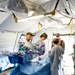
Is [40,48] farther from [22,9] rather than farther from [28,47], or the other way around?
[22,9]

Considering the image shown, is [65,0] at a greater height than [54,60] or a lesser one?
greater

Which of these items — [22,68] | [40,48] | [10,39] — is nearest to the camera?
[22,68]

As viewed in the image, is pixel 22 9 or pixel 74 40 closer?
pixel 22 9

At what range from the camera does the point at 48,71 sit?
3.17m

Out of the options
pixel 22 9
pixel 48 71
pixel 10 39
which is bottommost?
pixel 48 71

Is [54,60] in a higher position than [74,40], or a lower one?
lower

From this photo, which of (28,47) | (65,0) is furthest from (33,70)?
(65,0)

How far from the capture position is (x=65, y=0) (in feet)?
8.87

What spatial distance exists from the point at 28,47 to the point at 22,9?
0.84m

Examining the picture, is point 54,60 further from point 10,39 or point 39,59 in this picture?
point 10,39

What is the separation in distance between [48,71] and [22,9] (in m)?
1.54

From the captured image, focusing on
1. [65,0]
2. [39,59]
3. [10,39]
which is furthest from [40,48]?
[10,39]

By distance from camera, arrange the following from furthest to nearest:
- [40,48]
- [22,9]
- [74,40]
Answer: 1. [74,40]
2. [40,48]
3. [22,9]

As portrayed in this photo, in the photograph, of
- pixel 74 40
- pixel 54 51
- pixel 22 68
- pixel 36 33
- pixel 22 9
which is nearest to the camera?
pixel 22 9
